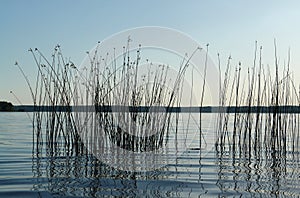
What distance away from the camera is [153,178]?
17.5ft

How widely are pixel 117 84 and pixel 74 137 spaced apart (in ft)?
3.88

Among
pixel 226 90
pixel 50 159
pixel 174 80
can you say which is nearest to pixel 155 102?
pixel 174 80

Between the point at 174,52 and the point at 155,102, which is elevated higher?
the point at 174,52

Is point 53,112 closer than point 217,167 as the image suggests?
No

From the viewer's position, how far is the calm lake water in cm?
452

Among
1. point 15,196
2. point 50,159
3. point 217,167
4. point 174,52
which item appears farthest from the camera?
point 174,52

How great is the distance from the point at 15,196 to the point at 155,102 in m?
3.46

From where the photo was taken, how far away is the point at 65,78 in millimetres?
7023

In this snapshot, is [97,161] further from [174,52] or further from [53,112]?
[174,52]

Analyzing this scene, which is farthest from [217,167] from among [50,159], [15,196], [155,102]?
[15,196]

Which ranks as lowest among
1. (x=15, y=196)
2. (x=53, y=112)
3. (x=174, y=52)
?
(x=15, y=196)

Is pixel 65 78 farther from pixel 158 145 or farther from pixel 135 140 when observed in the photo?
pixel 158 145

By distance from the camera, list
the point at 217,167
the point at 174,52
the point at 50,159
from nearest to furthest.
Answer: the point at 217,167 < the point at 50,159 < the point at 174,52

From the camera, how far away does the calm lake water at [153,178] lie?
452 cm
